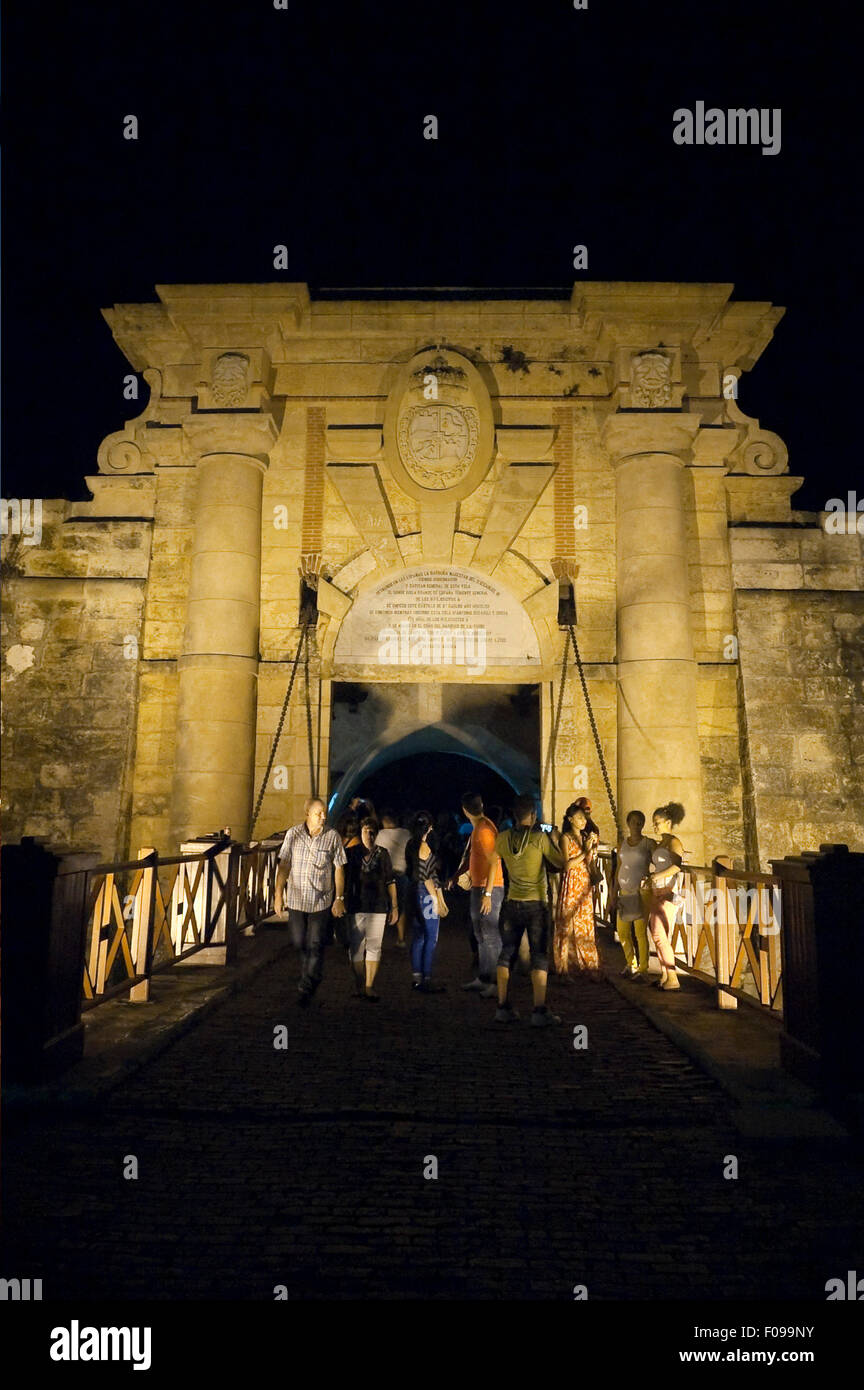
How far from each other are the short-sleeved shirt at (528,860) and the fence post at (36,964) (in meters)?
3.33

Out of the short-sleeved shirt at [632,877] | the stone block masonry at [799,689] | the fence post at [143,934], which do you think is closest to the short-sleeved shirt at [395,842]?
the short-sleeved shirt at [632,877]

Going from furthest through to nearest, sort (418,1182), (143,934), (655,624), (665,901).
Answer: (655,624)
(665,901)
(143,934)
(418,1182)

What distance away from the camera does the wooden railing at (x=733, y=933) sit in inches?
259

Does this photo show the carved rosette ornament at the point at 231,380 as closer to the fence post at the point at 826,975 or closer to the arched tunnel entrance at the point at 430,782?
the fence post at the point at 826,975

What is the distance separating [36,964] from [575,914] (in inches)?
215

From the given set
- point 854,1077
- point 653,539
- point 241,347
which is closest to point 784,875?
point 854,1077

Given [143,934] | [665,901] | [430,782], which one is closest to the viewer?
[143,934]

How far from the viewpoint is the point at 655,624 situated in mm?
12352

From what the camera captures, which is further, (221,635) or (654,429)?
(654,429)

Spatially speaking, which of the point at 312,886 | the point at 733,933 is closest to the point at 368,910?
the point at 312,886

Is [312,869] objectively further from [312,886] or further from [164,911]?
[164,911]

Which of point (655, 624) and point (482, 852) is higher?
point (655, 624)

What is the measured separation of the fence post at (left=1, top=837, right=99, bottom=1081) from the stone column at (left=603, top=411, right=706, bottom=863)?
27.0ft

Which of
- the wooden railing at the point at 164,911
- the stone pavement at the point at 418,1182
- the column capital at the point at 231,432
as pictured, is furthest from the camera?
the column capital at the point at 231,432
